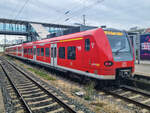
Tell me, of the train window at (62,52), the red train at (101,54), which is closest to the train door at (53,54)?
the train window at (62,52)

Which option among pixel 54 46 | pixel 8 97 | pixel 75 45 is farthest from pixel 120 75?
pixel 54 46

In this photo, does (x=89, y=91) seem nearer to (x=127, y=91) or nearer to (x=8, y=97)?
(x=127, y=91)

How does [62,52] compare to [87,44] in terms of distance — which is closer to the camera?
[87,44]

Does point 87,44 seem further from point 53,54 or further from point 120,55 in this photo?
point 53,54

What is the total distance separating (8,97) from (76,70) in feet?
12.2

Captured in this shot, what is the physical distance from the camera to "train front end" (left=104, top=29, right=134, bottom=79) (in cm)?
660

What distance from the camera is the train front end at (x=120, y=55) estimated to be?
6602 millimetres

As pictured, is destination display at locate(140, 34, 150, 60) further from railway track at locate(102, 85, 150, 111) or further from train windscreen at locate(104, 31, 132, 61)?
railway track at locate(102, 85, 150, 111)

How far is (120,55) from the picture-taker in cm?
691

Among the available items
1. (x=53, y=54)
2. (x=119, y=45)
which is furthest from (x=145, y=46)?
(x=53, y=54)

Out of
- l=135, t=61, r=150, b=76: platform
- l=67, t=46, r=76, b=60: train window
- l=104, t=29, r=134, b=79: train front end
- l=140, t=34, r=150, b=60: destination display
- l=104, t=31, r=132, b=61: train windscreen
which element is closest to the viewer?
l=104, t=29, r=134, b=79: train front end

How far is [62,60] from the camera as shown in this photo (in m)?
9.78

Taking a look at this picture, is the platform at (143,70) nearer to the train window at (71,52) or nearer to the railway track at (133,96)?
the railway track at (133,96)

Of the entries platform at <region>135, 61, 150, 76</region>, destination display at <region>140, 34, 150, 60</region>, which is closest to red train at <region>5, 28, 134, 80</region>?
platform at <region>135, 61, 150, 76</region>
